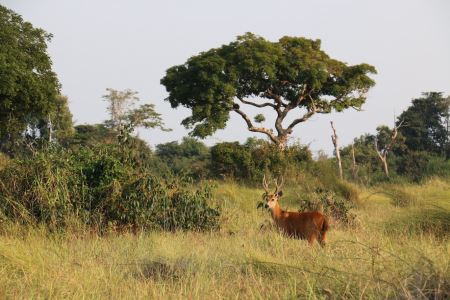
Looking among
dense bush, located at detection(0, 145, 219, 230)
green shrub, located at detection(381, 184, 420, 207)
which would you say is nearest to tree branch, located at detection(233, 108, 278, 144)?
Answer: green shrub, located at detection(381, 184, 420, 207)

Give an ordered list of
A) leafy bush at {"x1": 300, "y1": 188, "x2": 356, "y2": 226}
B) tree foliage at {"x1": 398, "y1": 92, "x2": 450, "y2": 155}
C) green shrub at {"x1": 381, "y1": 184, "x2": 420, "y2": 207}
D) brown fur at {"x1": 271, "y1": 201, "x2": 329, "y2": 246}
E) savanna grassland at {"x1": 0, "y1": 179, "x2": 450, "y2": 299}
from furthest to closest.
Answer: tree foliage at {"x1": 398, "y1": 92, "x2": 450, "y2": 155}
green shrub at {"x1": 381, "y1": 184, "x2": 420, "y2": 207}
leafy bush at {"x1": 300, "y1": 188, "x2": 356, "y2": 226}
brown fur at {"x1": 271, "y1": 201, "x2": 329, "y2": 246}
savanna grassland at {"x1": 0, "y1": 179, "x2": 450, "y2": 299}

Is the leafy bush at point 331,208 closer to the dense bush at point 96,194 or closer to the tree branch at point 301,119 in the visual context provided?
the dense bush at point 96,194

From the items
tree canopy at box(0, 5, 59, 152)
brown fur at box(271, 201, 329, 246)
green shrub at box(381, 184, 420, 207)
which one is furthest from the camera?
tree canopy at box(0, 5, 59, 152)

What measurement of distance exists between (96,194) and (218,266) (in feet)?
12.6

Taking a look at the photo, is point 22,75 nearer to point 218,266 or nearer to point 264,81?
point 264,81

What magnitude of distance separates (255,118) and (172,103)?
13.2 ft

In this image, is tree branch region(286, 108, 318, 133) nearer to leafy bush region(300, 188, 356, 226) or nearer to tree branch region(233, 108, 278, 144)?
tree branch region(233, 108, 278, 144)

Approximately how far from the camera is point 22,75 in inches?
827

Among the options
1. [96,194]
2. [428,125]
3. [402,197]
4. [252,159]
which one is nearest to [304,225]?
[96,194]

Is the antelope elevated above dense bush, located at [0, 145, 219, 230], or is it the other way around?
dense bush, located at [0, 145, 219, 230]

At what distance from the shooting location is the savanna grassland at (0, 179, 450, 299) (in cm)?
397

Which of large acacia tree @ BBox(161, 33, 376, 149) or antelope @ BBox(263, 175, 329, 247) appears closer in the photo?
antelope @ BBox(263, 175, 329, 247)

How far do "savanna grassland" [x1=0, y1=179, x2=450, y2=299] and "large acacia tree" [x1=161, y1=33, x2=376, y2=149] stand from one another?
17.9m

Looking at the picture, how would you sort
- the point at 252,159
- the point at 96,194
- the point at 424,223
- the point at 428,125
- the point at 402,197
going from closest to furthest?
the point at 424,223 < the point at 96,194 < the point at 402,197 < the point at 252,159 < the point at 428,125
